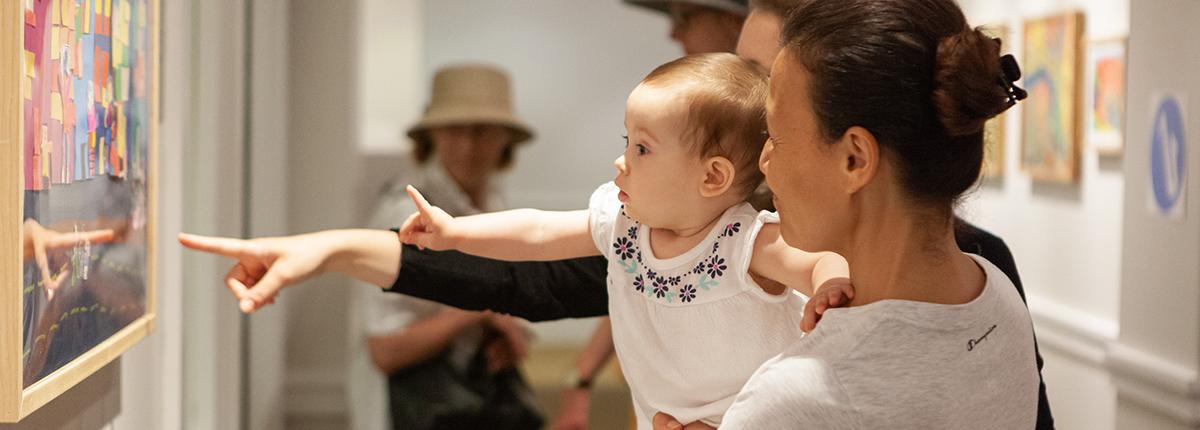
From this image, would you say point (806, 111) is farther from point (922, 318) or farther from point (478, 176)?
point (478, 176)

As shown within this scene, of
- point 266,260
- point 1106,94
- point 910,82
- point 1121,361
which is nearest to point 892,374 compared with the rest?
point 910,82

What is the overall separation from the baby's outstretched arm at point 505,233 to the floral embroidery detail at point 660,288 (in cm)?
12

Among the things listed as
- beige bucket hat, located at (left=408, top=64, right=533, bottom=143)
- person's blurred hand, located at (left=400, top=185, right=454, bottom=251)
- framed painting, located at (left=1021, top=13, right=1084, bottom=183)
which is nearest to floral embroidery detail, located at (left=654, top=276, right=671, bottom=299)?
person's blurred hand, located at (left=400, top=185, right=454, bottom=251)

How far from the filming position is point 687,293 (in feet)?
4.30

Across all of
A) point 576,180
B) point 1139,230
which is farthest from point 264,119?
point 1139,230

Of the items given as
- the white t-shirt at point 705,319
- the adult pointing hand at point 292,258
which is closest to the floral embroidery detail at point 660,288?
the white t-shirt at point 705,319

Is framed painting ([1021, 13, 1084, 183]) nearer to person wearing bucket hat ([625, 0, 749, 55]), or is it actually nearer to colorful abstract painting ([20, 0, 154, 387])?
person wearing bucket hat ([625, 0, 749, 55])

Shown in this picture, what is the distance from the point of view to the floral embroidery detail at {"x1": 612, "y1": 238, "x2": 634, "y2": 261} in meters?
1.37

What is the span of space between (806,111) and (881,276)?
0.51 ft

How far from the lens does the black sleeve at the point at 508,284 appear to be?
1490mm

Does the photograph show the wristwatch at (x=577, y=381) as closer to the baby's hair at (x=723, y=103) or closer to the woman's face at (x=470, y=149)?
the woman's face at (x=470, y=149)

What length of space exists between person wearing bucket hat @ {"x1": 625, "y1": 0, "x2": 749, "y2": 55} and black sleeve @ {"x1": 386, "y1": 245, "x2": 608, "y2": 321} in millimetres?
438

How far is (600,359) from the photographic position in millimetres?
2479

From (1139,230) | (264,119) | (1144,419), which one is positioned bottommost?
(1144,419)
